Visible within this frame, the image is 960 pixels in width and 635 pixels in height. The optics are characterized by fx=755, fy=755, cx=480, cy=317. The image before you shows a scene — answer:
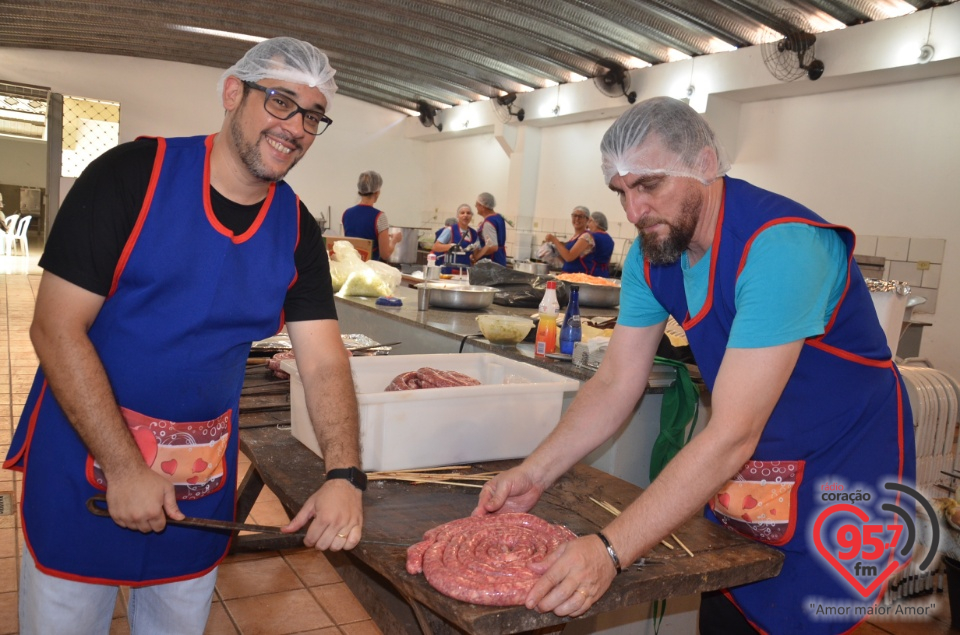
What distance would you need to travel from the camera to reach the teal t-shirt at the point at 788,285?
1542 millimetres

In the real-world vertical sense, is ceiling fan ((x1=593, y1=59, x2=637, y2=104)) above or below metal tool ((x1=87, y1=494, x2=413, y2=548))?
above

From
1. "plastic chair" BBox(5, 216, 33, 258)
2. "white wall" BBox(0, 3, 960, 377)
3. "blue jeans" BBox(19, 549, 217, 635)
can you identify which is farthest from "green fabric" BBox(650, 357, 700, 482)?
"plastic chair" BBox(5, 216, 33, 258)

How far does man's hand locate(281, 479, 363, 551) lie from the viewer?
5.41ft

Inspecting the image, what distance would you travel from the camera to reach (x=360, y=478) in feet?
6.05

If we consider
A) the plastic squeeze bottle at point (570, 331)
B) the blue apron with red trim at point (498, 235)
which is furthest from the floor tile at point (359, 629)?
the blue apron with red trim at point (498, 235)

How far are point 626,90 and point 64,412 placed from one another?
9.08 m

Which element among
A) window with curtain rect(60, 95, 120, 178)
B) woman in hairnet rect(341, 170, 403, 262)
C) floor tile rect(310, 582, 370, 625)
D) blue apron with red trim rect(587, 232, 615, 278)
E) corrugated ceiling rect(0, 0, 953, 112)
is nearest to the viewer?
floor tile rect(310, 582, 370, 625)

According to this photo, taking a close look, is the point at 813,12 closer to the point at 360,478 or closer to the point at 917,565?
the point at 917,565

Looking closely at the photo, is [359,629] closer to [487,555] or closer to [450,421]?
[450,421]

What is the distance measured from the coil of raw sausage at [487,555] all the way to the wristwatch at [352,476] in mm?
246

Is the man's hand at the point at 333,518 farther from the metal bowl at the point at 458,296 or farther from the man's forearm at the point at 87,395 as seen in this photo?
the metal bowl at the point at 458,296

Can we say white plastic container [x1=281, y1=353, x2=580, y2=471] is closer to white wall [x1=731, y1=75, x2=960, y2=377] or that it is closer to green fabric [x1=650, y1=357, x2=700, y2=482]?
green fabric [x1=650, y1=357, x2=700, y2=482]

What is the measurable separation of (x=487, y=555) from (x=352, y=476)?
0.43 meters

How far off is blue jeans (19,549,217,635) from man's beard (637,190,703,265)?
1.41 m
